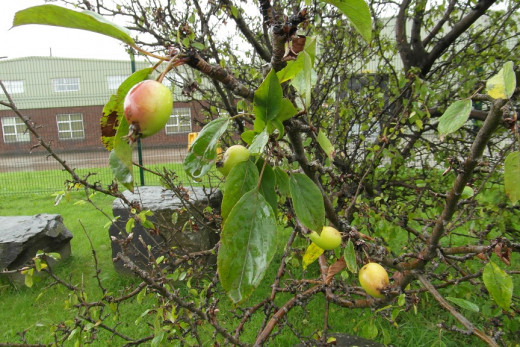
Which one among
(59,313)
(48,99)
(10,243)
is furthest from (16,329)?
(48,99)

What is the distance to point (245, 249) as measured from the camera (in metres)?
0.45

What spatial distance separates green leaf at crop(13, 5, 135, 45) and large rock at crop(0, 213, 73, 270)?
11.4 ft

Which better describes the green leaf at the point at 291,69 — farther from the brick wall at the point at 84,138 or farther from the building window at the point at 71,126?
the building window at the point at 71,126

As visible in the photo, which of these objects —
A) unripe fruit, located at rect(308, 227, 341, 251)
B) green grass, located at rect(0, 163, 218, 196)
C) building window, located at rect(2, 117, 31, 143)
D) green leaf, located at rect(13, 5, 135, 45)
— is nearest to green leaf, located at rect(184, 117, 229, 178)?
green leaf, located at rect(13, 5, 135, 45)

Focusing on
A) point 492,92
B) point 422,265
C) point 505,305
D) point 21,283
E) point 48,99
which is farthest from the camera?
point 48,99

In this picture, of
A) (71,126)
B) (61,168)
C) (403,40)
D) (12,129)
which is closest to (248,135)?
(403,40)

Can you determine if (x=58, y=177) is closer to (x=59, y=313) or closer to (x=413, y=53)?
(x=59, y=313)

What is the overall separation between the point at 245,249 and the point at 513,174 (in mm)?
463

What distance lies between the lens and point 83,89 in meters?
7.34

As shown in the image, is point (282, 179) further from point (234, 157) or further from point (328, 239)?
point (328, 239)

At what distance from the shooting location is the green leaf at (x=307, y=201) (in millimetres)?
541

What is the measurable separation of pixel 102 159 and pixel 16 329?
22.2 ft

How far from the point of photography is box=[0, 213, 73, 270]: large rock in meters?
3.21

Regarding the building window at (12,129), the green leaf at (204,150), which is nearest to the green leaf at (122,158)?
the green leaf at (204,150)
